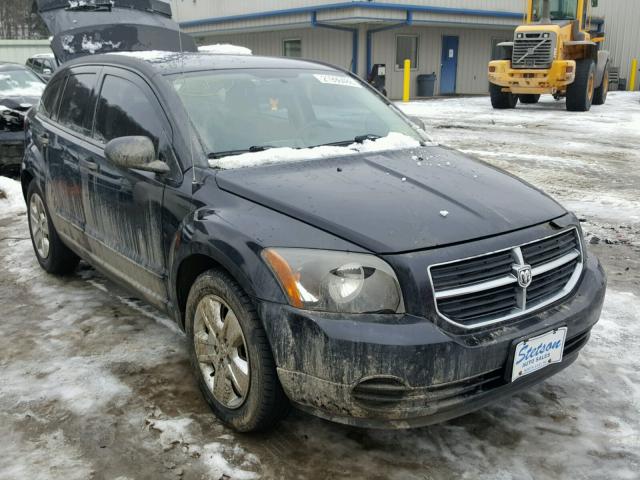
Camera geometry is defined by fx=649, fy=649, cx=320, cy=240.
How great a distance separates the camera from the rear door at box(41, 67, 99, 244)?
4.15 m

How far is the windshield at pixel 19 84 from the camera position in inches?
391

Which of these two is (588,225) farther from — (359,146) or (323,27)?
(323,27)

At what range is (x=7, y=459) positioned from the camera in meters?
2.77

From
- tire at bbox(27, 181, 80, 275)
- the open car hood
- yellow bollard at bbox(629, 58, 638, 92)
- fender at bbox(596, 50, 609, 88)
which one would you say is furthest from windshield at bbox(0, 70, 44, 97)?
yellow bollard at bbox(629, 58, 638, 92)

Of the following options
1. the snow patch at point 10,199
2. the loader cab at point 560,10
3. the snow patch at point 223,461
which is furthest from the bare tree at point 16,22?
the snow patch at point 223,461

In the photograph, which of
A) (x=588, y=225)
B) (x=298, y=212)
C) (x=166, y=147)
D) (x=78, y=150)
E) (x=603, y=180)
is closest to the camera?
(x=298, y=212)

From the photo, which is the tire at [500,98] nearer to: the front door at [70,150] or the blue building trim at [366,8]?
the blue building trim at [366,8]

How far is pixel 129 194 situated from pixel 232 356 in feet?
4.00

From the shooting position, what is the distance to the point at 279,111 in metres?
3.63

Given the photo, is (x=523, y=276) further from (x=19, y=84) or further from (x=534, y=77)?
(x=534, y=77)

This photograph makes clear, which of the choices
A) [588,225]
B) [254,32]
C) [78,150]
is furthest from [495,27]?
[78,150]

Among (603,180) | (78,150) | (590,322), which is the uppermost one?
(78,150)

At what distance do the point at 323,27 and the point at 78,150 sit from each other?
20646mm

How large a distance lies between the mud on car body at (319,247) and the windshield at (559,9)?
1516cm
